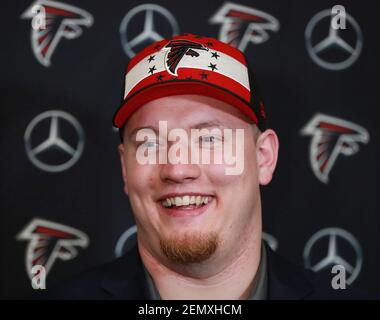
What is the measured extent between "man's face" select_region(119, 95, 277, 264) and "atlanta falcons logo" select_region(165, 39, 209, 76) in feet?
0.23

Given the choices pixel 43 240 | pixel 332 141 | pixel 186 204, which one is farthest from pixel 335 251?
pixel 43 240

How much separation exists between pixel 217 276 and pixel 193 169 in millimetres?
265

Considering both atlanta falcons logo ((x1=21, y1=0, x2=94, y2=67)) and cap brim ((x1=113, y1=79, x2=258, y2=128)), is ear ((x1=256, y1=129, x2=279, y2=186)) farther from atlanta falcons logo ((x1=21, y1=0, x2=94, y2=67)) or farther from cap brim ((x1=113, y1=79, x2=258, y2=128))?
atlanta falcons logo ((x1=21, y1=0, x2=94, y2=67))

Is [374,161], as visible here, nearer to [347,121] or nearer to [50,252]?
→ [347,121]

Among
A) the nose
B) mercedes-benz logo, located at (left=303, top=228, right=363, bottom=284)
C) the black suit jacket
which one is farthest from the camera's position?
mercedes-benz logo, located at (left=303, top=228, right=363, bottom=284)

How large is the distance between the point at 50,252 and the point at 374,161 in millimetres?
975

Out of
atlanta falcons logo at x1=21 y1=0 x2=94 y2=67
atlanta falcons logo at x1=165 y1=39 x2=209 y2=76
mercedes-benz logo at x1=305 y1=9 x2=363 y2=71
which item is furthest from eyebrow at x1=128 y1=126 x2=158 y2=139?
mercedes-benz logo at x1=305 y1=9 x2=363 y2=71

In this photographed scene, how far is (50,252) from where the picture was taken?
1.48m

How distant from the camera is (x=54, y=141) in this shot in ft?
4.86

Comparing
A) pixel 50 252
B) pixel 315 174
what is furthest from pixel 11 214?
pixel 315 174

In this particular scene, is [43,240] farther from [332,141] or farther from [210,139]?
[332,141]

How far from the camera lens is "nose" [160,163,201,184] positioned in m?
1.07

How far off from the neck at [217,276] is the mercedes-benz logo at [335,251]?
0.35 m
